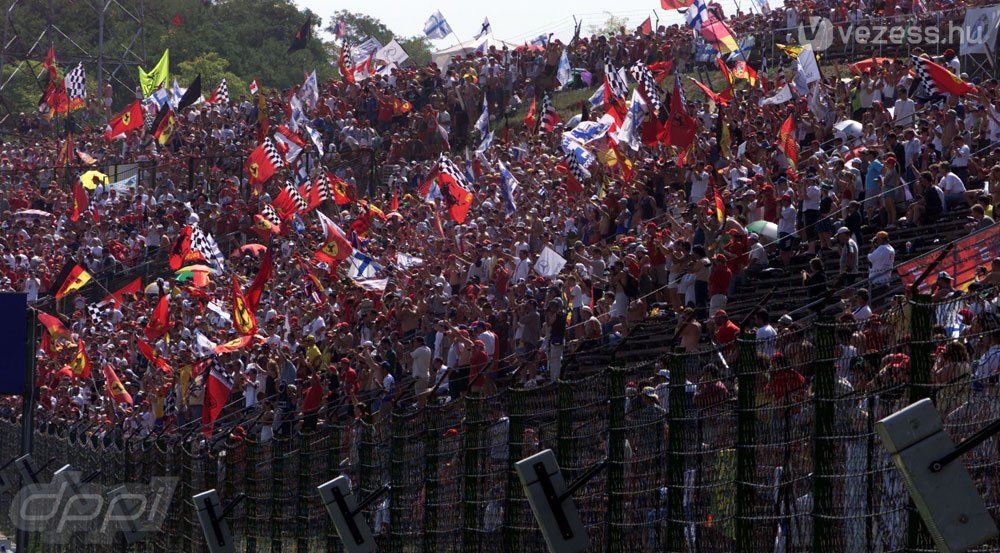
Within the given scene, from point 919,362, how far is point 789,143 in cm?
1886

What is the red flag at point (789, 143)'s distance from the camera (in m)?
24.4

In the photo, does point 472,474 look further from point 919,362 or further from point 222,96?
point 222,96

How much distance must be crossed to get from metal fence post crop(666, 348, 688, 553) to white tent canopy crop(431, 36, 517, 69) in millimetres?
43084

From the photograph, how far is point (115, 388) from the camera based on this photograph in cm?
3002

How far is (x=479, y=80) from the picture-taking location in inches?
1710

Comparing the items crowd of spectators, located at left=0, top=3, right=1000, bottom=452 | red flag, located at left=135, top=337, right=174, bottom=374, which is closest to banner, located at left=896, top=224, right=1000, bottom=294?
crowd of spectators, located at left=0, top=3, right=1000, bottom=452

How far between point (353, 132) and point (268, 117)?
4781mm

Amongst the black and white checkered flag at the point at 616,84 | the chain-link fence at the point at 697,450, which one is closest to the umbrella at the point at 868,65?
the black and white checkered flag at the point at 616,84

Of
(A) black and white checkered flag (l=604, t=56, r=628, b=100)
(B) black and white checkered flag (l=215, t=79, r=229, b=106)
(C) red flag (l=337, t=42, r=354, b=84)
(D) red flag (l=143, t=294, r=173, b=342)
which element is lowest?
(D) red flag (l=143, t=294, r=173, b=342)

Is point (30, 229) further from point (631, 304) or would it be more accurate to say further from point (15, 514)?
point (631, 304)

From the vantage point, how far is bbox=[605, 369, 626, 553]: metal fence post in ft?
28.8

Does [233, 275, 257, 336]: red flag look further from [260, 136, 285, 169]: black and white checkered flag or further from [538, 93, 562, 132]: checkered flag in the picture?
[538, 93, 562, 132]: checkered flag

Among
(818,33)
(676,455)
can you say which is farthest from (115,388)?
(676,455)

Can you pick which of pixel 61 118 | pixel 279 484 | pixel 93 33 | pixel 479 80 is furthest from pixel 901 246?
pixel 93 33
